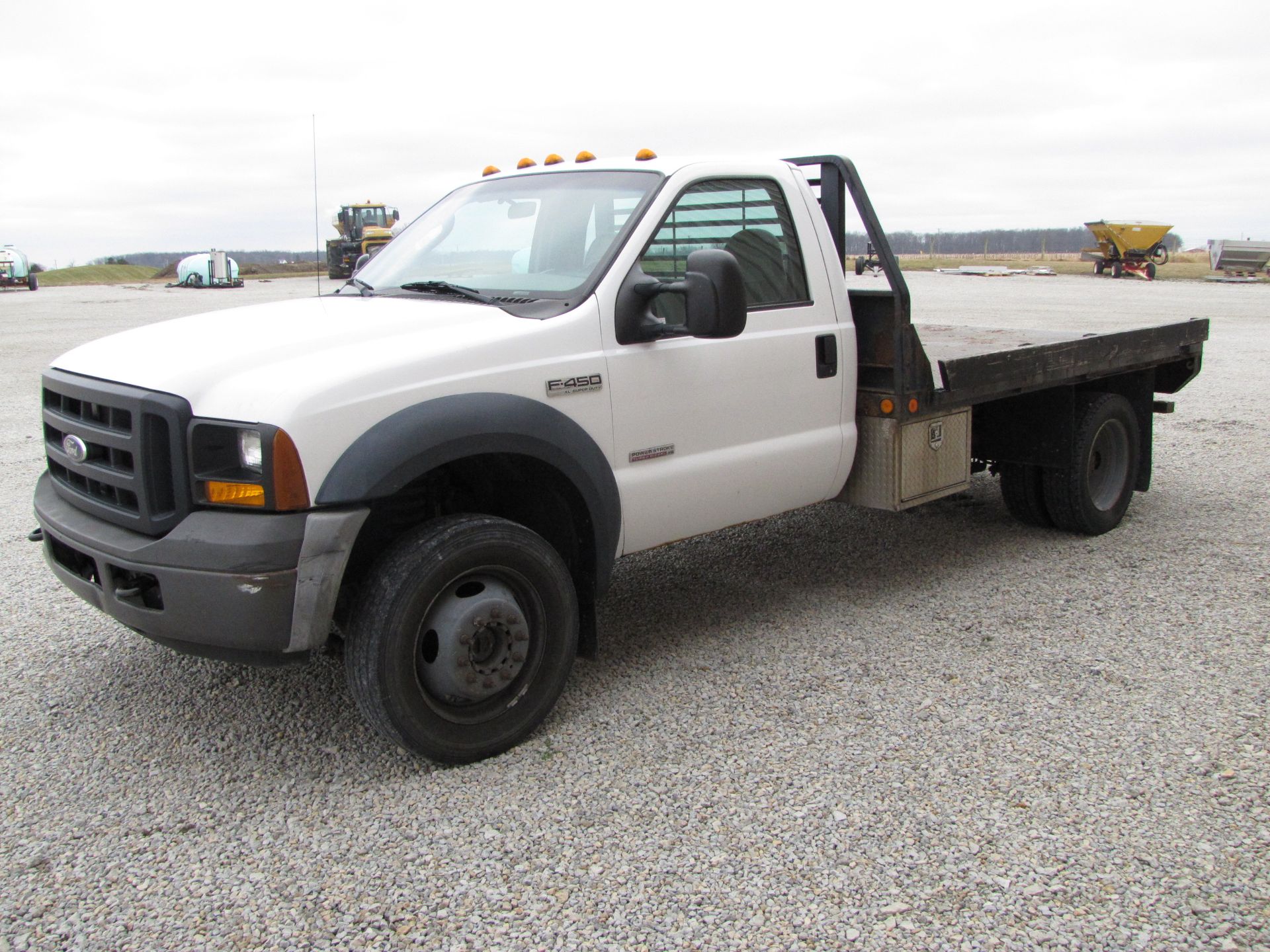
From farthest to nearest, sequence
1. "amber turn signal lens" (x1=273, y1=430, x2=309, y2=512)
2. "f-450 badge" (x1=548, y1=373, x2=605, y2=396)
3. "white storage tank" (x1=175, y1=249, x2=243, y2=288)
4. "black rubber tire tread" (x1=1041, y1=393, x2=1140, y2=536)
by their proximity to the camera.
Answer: "white storage tank" (x1=175, y1=249, x2=243, y2=288)
"black rubber tire tread" (x1=1041, y1=393, x2=1140, y2=536)
"f-450 badge" (x1=548, y1=373, x2=605, y2=396)
"amber turn signal lens" (x1=273, y1=430, x2=309, y2=512)

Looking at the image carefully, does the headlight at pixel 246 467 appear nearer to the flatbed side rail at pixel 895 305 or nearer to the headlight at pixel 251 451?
the headlight at pixel 251 451

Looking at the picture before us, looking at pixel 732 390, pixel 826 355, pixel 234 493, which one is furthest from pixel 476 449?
pixel 826 355

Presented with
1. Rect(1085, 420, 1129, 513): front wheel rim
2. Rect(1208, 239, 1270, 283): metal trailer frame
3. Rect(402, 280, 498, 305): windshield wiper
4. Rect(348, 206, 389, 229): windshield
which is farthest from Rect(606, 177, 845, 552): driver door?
Rect(1208, 239, 1270, 283): metal trailer frame

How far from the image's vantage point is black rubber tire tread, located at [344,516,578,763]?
3516mm

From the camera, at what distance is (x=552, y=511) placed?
165 inches

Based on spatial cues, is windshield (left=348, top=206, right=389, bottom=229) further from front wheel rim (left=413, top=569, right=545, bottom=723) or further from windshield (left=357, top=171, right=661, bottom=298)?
front wheel rim (left=413, top=569, right=545, bottom=723)

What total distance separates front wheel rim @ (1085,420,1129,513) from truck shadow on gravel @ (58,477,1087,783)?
0.35m

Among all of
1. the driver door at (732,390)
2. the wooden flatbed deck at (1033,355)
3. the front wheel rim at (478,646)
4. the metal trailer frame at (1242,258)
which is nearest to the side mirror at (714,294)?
the driver door at (732,390)

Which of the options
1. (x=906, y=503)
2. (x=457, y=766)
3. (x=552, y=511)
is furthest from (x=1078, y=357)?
(x=457, y=766)

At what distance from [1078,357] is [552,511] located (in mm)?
3224

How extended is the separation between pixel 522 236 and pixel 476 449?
1.33 meters

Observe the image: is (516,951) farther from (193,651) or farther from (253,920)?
(193,651)

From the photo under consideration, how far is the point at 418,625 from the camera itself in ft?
11.8

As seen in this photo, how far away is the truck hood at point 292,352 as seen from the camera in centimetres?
340
